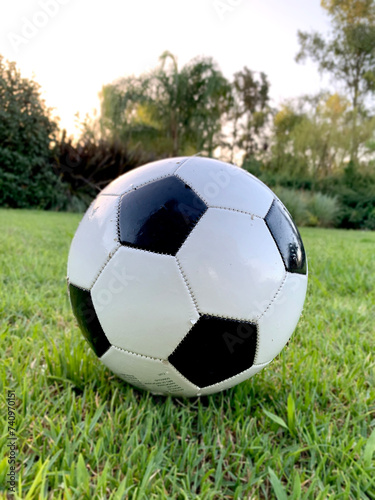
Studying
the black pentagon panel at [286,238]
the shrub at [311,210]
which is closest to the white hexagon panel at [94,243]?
the black pentagon panel at [286,238]

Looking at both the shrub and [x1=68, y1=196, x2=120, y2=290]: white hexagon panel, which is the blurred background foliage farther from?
[x1=68, y1=196, x2=120, y2=290]: white hexagon panel

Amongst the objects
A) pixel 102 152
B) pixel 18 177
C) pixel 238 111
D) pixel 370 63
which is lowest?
pixel 18 177

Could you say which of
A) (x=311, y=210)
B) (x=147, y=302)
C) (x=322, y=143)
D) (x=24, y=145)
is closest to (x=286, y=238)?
(x=147, y=302)

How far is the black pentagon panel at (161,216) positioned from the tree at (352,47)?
927 inches

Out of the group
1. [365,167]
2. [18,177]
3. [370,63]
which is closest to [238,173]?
[18,177]

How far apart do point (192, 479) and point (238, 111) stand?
29.0 m

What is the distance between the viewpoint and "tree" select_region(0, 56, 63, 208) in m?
9.98

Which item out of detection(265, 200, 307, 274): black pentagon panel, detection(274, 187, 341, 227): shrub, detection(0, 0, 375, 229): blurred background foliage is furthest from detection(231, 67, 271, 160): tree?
detection(265, 200, 307, 274): black pentagon panel

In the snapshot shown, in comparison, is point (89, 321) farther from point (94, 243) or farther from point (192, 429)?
point (192, 429)

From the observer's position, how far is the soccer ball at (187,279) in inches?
39.1

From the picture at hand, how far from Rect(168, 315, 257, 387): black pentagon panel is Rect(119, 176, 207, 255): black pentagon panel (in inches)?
9.5

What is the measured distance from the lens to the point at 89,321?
115cm

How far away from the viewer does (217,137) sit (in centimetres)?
2270

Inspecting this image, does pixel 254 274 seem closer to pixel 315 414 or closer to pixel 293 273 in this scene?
pixel 293 273
